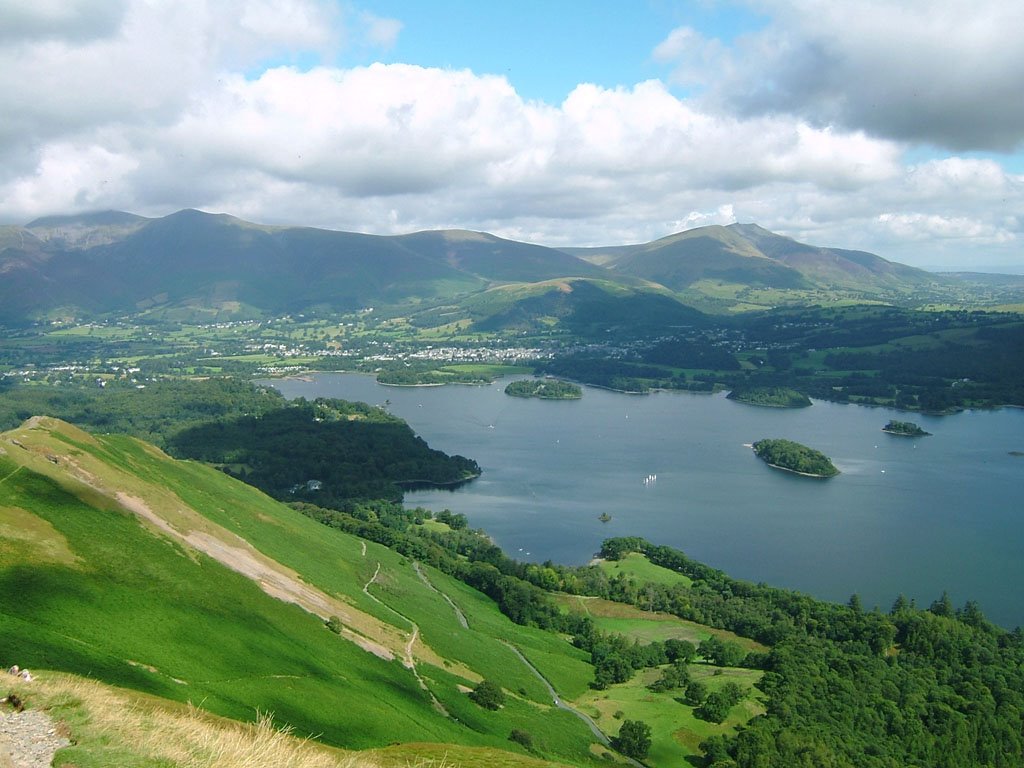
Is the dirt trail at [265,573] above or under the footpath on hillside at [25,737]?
under

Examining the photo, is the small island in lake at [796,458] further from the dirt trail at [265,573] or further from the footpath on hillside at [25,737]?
the footpath on hillside at [25,737]

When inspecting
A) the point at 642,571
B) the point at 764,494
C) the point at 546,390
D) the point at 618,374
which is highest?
the point at 618,374

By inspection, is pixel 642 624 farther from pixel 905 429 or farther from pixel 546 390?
pixel 546 390

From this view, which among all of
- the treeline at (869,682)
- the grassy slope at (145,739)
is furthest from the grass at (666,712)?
the grassy slope at (145,739)

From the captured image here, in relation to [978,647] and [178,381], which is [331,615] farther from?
[178,381]

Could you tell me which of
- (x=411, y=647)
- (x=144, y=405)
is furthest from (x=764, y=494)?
(x=144, y=405)

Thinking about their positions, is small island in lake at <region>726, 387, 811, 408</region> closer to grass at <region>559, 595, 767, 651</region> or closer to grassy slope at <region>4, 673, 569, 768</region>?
grass at <region>559, 595, 767, 651</region>
